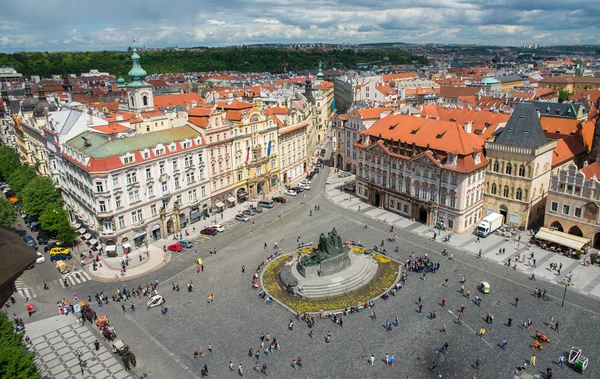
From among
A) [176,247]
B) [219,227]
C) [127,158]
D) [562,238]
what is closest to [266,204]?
[219,227]

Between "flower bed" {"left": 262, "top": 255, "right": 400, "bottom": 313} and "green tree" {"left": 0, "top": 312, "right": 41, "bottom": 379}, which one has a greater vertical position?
"green tree" {"left": 0, "top": 312, "right": 41, "bottom": 379}

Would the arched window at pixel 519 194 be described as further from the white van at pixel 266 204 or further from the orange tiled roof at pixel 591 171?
the white van at pixel 266 204

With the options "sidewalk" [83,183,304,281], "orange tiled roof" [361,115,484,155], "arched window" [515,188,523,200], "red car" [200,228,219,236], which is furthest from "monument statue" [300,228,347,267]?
"arched window" [515,188,523,200]

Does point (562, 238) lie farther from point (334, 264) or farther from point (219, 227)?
point (219, 227)

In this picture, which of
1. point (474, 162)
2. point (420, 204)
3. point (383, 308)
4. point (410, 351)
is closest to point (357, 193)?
point (420, 204)

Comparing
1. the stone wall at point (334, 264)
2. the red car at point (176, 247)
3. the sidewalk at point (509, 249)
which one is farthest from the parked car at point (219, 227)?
the stone wall at point (334, 264)

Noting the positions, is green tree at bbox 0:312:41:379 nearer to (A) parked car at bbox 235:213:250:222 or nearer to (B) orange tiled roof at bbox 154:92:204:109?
(A) parked car at bbox 235:213:250:222
